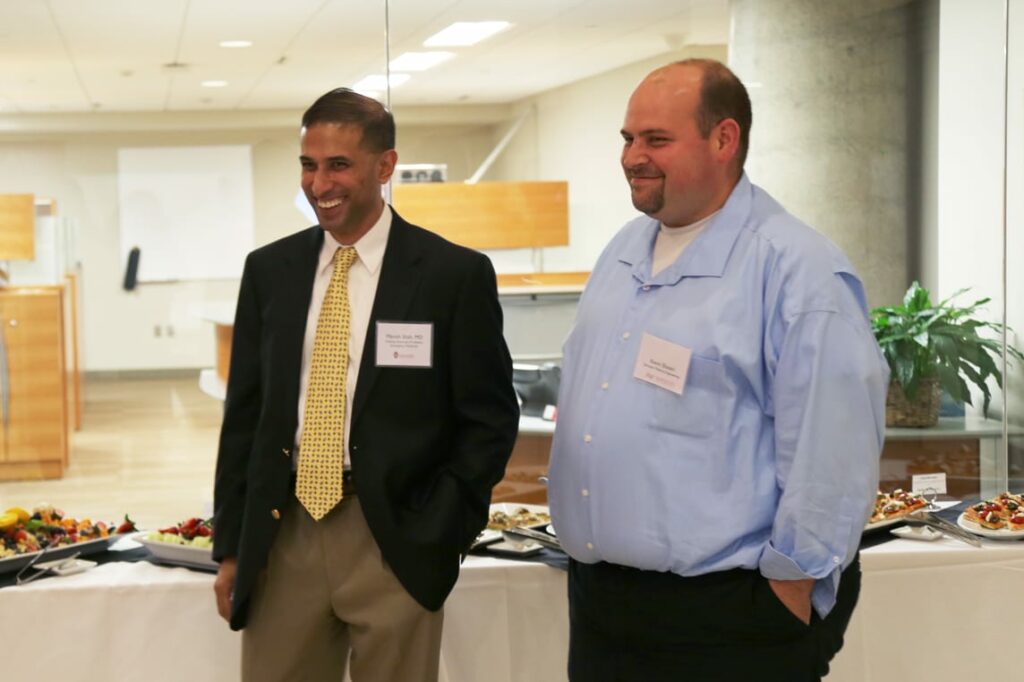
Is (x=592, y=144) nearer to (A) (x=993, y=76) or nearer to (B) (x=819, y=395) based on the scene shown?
(A) (x=993, y=76)

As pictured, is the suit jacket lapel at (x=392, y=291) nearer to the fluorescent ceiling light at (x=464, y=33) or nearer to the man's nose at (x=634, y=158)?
the man's nose at (x=634, y=158)

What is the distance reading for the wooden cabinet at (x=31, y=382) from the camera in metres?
3.65

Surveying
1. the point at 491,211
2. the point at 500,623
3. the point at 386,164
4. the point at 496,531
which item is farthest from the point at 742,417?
the point at 491,211

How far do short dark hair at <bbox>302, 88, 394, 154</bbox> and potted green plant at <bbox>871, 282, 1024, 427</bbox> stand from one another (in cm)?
256

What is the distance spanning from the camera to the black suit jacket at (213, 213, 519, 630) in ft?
6.19

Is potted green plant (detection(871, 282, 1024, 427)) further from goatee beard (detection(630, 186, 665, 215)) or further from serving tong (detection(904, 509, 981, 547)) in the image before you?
goatee beard (detection(630, 186, 665, 215))

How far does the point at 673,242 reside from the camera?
6.34ft

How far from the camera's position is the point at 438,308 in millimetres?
1941

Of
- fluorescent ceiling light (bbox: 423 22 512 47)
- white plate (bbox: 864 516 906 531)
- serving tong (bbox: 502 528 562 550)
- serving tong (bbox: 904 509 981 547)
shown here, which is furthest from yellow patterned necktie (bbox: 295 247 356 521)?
fluorescent ceiling light (bbox: 423 22 512 47)

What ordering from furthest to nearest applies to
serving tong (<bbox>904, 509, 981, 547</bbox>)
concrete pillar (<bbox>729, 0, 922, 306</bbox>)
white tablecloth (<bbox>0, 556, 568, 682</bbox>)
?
concrete pillar (<bbox>729, 0, 922, 306</bbox>) → serving tong (<bbox>904, 509, 981, 547</bbox>) → white tablecloth (<bbox>0, 556, 568, 682</bbox>)

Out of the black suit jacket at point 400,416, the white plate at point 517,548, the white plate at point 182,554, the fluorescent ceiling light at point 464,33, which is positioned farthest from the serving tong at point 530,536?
the fluorescent ceiling light at point 464,33

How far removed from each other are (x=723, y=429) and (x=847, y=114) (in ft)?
9.28

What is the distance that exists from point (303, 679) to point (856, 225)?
9.83 feet

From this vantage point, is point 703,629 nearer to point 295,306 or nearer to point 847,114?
point 295,306
